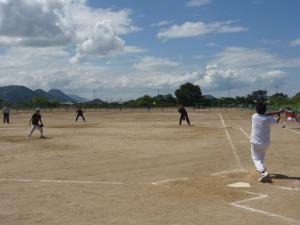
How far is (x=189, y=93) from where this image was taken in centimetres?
15025

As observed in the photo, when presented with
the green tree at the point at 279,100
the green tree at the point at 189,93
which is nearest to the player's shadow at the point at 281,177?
the green tree at the point at 279,100

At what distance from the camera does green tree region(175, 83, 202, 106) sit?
14738cm

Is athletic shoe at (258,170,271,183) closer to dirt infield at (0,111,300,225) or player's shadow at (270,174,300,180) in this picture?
dirt infield at (0,111,300,225)

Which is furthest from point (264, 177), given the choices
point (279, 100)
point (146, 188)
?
point (279, 100)

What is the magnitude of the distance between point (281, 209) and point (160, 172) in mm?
4449

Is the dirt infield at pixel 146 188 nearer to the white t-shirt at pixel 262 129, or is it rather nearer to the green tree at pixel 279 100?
the white t-shirt at pixel 262 129

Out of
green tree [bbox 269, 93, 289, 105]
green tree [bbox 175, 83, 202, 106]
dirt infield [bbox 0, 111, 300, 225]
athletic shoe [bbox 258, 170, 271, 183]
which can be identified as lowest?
dirt infield [bbox 0, 111, 300, 225]

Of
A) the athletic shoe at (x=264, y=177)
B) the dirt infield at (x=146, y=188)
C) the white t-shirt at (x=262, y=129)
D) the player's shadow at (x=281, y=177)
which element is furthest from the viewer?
the player's shadow at (x=281, y=177)

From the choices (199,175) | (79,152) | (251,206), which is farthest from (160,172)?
(79,152)

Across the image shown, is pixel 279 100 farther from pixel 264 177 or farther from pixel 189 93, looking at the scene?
pixel 264 177

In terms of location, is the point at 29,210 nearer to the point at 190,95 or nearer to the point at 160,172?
the point at 160,172

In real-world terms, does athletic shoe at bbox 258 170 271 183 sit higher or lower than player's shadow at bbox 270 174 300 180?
higher

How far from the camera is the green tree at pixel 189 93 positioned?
147375 mm

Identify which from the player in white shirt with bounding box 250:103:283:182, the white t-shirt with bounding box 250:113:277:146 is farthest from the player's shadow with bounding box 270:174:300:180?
the white t-shirt with bounding box 250:113:277:146
